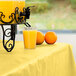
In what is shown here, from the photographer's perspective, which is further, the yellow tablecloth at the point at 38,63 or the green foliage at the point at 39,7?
the green foliage at the point at 39,7

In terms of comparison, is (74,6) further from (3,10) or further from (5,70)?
(5,70)

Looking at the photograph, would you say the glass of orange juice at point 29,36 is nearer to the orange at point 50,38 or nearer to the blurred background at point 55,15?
the orange at point 50,38

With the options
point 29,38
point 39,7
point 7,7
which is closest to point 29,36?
point 29,38

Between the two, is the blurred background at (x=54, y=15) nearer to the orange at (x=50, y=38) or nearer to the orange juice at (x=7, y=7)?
the orange at (x=50, y=38)

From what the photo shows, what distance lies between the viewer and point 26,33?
4.43ft

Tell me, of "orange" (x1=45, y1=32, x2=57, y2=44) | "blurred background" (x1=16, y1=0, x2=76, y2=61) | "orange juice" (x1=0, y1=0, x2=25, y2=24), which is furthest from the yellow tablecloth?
"blurred background" (x1=16, y1=0, x2=76, y2=61)

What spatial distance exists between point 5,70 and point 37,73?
0.76 feet

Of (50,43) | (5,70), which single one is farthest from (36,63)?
(50,43)

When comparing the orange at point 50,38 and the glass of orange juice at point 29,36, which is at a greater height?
A: the glass of orange juice at point 29,36

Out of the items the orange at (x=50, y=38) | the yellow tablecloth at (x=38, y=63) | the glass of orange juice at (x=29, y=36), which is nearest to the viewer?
the yellow tablecloth at (x=38, y=63)

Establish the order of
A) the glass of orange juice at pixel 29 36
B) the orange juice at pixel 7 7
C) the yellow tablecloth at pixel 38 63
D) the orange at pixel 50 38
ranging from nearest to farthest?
the yellow tablecloth at pixel 38 63, the orange juice at pixel 7 7, the glass of orange juice at pixel 29 36, the orange at pixel 50 38

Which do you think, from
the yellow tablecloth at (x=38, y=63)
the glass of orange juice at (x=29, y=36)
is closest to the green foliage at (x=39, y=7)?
the yellow tablecloth at (x=38, y=63)

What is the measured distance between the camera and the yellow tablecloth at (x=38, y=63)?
0.91 m

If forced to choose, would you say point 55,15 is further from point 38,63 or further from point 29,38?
point 38,63
